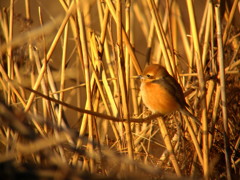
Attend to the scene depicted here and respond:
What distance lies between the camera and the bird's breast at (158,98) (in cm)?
305

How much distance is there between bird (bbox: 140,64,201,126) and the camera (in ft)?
9.86

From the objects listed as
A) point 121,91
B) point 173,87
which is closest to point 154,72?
point 173,87

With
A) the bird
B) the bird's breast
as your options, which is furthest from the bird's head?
the bird's breast

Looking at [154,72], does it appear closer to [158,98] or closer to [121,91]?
[158,98]

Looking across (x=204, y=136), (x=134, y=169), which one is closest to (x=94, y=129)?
(x=134, y=169)

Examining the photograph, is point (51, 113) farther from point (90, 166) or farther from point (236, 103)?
point (236, 103)

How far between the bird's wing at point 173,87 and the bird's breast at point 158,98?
34 mm

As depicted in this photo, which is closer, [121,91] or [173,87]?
[121,91]

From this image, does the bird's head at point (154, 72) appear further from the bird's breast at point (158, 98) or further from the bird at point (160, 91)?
the bird's breast at point (158, 98)

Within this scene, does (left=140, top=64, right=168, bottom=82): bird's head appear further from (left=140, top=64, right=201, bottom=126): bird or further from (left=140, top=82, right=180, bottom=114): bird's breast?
(left=140, top=82, right=180, bottom=114): bird's breast

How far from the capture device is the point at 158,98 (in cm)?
322

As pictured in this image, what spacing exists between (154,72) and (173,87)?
0.21m

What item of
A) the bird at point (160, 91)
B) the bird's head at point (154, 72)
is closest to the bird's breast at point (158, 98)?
the bird at point (160, 91)

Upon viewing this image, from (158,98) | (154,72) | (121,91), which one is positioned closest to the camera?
(121,91)
